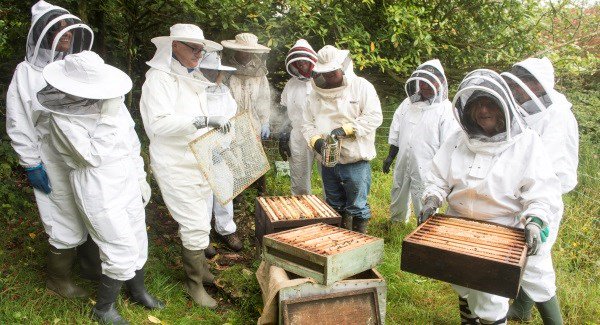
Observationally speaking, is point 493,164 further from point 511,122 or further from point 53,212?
point 53,212

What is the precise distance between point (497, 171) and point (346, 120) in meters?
1.82

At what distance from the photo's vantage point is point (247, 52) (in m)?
4.88

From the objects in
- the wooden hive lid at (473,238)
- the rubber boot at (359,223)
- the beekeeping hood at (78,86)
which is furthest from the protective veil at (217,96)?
the wooden hive lid at (473,238)

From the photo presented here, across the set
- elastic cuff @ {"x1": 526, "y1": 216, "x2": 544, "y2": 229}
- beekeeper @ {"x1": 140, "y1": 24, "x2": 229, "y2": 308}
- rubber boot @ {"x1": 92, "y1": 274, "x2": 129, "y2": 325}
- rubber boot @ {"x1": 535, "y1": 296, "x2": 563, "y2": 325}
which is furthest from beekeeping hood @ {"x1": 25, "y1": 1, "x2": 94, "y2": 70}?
rubber boot @ {"x1": 535, "y1": 296, "x2": 563, "y2": 325}

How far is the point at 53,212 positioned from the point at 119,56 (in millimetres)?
2773

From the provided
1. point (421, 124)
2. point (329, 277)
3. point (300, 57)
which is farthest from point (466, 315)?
point (300, 57)

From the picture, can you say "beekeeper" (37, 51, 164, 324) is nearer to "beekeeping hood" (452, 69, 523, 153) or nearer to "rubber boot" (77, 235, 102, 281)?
"rubber boot" (77, 235, 102, 281)

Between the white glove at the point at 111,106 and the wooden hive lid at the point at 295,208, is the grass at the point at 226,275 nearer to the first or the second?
the wooden hive lid at the point at 295,208

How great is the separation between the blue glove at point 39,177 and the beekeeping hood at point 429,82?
3.43 metres

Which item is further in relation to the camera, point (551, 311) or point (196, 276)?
point (196, 276)

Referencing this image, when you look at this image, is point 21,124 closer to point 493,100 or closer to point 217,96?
point 217,96

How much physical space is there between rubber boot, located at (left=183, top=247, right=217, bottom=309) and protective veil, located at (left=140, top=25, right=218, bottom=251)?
71 mm

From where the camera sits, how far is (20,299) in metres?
3.49

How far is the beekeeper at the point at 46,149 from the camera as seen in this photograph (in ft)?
10.8
